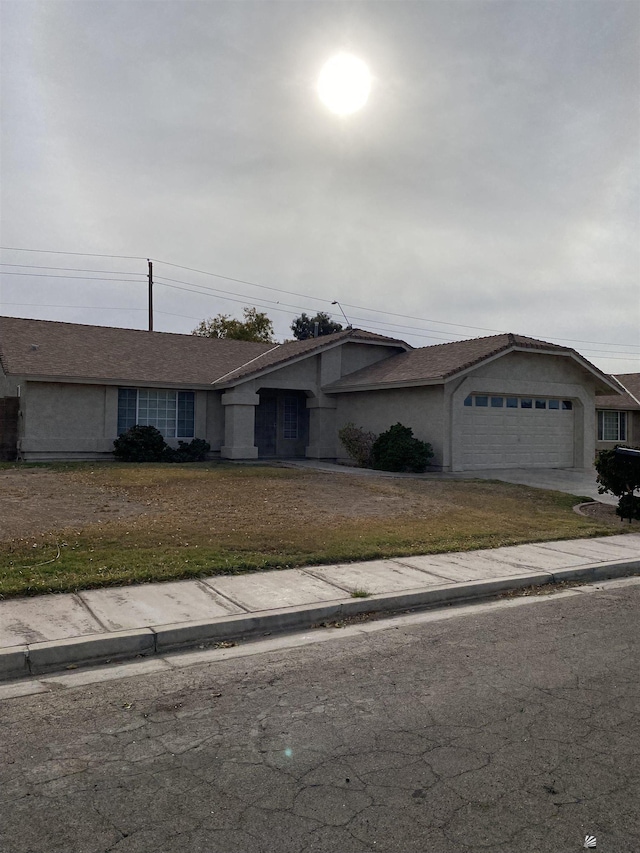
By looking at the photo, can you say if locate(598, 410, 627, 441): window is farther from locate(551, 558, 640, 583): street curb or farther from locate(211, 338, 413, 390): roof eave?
locate(551, 558, 640, 583): street curb

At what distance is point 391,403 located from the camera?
935 inches

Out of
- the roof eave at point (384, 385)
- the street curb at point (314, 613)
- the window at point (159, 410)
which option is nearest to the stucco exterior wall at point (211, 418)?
the window at point (159, 410)

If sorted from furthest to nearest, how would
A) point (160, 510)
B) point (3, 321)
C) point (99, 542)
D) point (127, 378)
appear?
point (3, 321) < point (127, 378) < point (160, 510) < point (99, 542)

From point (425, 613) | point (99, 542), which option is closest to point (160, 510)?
point (99, 542)

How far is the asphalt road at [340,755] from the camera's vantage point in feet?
11.0

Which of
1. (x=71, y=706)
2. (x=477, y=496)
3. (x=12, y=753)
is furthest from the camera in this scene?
(x=477, y=496)

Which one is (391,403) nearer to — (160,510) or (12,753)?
(160,510)

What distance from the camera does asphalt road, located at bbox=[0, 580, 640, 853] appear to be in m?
3.35

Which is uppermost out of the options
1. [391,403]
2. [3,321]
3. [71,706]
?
[3,321]

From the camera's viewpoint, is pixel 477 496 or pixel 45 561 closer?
pixel 45 561

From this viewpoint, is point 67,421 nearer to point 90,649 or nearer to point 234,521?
point 234,521

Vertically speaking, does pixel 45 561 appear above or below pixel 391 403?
below

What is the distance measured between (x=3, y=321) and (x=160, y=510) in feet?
51.4

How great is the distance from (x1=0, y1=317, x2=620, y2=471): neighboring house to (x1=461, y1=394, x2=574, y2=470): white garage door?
0.04 m
